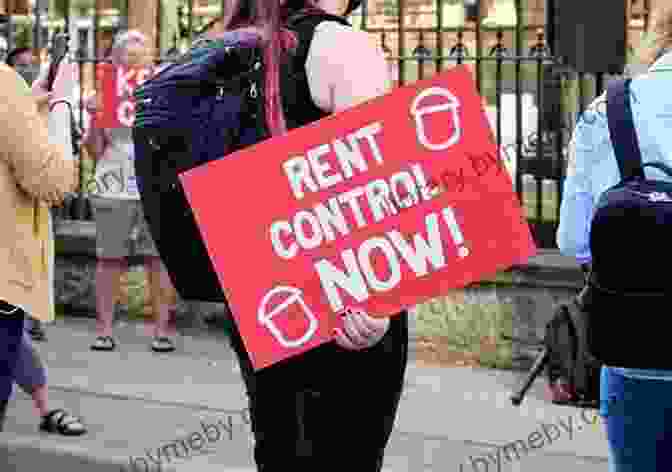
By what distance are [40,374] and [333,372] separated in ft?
12.4

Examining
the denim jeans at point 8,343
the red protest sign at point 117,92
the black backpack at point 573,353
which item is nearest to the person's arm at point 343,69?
the denim jeans at point 8,343

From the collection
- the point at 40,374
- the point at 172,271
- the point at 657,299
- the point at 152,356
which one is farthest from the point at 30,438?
the point at 657,299

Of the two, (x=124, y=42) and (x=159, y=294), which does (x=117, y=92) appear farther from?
(x=159, y=294)

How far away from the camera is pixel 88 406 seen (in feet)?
24.3

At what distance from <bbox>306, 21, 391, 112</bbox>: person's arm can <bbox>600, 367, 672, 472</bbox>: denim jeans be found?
32.6 inches

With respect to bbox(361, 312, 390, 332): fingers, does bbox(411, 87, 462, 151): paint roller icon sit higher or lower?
higher

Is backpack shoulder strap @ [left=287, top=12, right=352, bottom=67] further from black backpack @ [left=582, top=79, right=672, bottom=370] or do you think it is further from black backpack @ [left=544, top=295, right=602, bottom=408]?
black backpack @ [left=544, top=295, right=602, bottom=408]

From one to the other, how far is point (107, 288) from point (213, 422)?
2419 millimetres

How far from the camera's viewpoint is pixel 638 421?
3180 millimetres

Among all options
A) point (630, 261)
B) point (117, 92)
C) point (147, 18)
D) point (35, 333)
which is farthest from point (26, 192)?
point (147, 18)

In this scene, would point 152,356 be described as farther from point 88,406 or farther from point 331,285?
point 331,285

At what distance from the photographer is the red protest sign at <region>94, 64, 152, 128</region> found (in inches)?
363

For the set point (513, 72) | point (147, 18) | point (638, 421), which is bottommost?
point (638, 421)

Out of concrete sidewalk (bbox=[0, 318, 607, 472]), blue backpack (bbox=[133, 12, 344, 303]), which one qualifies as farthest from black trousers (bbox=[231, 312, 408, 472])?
concrete sidewalk (bbox=[0, 318, 607, 472])
